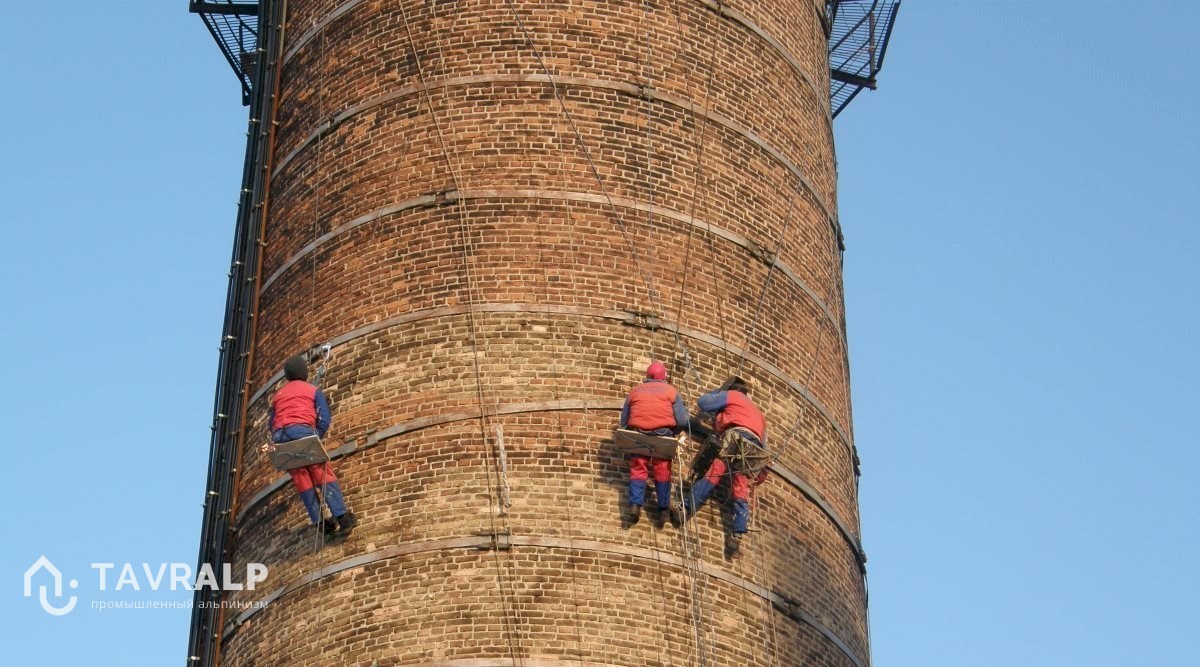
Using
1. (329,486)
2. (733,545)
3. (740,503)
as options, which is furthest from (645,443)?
(329,486)

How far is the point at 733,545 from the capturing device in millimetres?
22438

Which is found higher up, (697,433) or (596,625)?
(697,433)

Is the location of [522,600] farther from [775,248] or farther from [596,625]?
[775,248]

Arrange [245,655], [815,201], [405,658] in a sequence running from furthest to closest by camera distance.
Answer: [815,201] < [245,655] < [405,658]

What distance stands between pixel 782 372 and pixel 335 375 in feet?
16.2

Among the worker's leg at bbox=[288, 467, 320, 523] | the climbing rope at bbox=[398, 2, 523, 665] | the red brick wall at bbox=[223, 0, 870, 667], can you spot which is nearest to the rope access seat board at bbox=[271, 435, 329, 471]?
the worker's leg at bbox=[288, 467, 320, 523]

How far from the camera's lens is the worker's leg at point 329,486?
2214cm

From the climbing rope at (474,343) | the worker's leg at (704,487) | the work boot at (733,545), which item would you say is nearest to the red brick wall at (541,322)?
the climbing rope at (474,343)

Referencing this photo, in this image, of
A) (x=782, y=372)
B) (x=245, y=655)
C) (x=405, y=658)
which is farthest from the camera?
(x=782, y=372)

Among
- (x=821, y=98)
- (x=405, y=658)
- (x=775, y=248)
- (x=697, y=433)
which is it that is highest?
(x=821, y=98)

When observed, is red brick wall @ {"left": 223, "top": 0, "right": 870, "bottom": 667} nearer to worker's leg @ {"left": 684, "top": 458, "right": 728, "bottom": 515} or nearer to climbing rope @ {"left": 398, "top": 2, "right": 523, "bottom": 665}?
climbing rope @ {"left": 398, "top": 2, "right": 523, "bottom": 665}

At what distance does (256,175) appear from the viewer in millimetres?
26484

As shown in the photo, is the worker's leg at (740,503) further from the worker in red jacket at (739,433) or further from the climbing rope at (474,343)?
the climbing rope at (474,343)

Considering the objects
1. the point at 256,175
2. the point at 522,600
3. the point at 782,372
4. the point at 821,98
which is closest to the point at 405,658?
the point at 522,600
